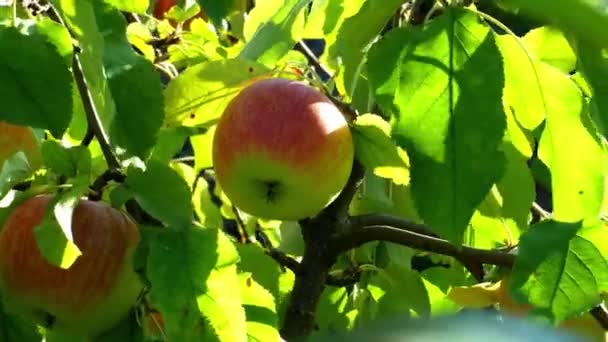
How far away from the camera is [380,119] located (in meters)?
0.89

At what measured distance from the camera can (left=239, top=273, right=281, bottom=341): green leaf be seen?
2.73 ft

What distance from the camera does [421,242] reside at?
896 mm

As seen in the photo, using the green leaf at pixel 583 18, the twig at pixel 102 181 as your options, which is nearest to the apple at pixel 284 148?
the twig at pixel 102 181

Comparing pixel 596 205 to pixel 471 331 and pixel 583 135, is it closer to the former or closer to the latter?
pixel 583 135

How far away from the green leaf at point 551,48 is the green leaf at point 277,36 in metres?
0.21

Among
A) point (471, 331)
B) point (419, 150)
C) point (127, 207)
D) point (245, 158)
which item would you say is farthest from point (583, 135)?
point (471, 331)

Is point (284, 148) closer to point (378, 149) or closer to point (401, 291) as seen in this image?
point (378, 149)

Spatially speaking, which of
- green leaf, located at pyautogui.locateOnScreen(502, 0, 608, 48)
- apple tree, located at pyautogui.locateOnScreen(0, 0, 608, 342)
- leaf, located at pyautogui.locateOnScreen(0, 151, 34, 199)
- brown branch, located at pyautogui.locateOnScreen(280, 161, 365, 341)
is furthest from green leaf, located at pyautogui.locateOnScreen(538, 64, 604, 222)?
green leaf, located at pyautogui.locateOnScreen(502, 0, 608, 48)

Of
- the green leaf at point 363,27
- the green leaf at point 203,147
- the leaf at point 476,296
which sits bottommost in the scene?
the leaf at point 476,296

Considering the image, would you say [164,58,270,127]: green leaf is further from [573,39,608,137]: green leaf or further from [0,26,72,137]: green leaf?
[573,39,608,137]: green leaf

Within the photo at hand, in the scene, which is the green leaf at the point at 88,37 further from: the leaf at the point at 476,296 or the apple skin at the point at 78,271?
the leaf at the point at 476,296

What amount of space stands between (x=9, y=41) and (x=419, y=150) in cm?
30

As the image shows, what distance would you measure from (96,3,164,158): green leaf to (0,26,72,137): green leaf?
59mm

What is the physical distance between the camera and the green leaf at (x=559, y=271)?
806 mm
